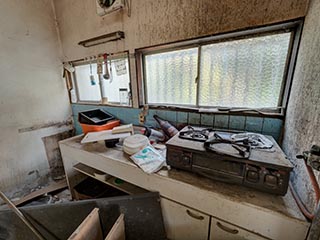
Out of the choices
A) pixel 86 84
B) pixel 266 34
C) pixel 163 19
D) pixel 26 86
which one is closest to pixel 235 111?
pixel 266 34

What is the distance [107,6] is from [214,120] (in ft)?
5.09

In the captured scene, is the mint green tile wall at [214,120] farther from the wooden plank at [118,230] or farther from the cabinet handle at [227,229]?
the wooden plank at [118,230]

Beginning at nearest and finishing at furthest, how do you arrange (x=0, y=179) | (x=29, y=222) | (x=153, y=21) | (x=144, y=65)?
(x=29, y=222) < (x=153, y=21) < (x=144, y=65) < (x=0, y=179)

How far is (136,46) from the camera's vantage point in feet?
5.03

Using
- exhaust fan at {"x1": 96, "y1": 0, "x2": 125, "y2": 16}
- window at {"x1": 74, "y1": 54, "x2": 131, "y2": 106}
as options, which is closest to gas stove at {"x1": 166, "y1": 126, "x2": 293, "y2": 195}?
window at {"x1": 74, "y1": 54, "x2": 131, "y2": 106}

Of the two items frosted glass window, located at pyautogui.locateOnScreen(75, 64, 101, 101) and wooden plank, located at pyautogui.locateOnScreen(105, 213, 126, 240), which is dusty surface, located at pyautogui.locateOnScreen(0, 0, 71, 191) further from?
wooden plank, located at pyautogui.locateOnScreen(105, 213, 126, 240)

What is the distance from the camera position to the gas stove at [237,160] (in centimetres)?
69

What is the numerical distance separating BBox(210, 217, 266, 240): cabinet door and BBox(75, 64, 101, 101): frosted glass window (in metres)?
1.96

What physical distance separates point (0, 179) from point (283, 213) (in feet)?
8.78

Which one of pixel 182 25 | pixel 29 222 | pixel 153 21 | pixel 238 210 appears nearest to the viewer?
pixel 238 210

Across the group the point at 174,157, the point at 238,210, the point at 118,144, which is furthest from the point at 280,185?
the point at 118,144

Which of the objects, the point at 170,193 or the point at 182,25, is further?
the point at 182,25

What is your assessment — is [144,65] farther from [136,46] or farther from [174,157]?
[174,157]

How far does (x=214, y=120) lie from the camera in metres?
1.29
